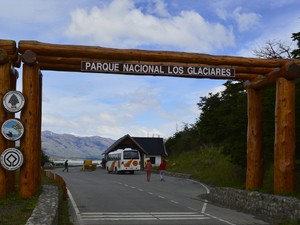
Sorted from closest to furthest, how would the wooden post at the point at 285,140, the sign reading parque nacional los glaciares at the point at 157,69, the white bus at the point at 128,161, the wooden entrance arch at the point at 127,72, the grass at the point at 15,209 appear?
the grass at the point at 15,209
the wooden entrance arch at the point at 127,72
the wooden post at the point at 285,140
the sign reading parque nacional los glaciares at the point at 157,69
the white bus at the point at 128,161

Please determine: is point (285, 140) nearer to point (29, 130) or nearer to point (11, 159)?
point (29, 130)

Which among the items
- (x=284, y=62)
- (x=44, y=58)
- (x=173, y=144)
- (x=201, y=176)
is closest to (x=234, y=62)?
(x=284, y=62)

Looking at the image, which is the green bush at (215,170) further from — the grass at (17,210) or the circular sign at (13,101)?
the circular sign at (13,101)

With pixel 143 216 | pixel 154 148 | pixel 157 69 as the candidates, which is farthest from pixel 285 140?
pixel 154 148

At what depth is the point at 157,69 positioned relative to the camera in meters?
16.2

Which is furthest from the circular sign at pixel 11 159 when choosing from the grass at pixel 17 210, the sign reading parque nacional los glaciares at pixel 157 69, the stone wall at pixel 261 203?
the stone wall at pixel 261 203

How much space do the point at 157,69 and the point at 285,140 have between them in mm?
5002

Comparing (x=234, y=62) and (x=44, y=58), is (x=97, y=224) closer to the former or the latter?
(x=44, y=58)

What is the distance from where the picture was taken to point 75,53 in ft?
51.2

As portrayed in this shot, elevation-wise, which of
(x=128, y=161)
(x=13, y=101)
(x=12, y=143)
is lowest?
(x=128, y=161)

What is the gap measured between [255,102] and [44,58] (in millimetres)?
8123

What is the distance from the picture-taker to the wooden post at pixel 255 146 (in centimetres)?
1766

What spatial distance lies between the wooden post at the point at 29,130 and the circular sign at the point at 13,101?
235mm

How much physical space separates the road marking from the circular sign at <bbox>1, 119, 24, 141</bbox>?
3219 mm
